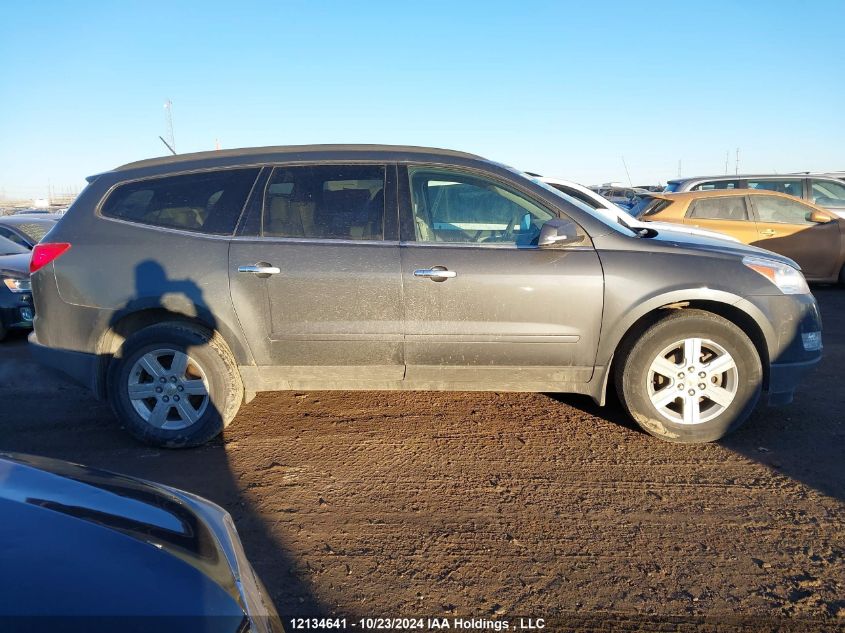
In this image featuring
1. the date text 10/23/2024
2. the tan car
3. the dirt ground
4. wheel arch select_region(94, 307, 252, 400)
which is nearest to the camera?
the date text 10/23/2024

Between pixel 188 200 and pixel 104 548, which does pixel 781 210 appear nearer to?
pixel 188 200

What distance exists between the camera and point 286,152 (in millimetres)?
4211

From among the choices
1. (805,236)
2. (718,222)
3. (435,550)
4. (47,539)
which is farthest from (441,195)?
(805,236)

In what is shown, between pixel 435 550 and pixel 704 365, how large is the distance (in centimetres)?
218

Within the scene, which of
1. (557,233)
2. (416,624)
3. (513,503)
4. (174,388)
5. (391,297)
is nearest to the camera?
(416,624)

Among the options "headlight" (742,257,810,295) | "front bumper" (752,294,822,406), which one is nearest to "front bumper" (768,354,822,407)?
"front bumper" (752,294,822,406)

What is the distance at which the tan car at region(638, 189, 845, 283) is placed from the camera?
9.43 metres

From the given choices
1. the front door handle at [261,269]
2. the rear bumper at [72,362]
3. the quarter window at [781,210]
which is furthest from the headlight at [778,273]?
the quarter window at [781,210]

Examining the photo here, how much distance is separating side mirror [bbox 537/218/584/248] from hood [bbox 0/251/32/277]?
6181 millimetres

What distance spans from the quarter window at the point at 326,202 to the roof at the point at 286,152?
137 mm

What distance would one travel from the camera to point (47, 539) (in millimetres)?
1570

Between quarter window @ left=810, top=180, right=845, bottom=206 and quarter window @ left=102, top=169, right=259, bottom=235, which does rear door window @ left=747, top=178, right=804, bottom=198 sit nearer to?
quarter window @ left=810, top=180, right=845, bottom=206

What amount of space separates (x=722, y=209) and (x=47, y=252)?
356 inches

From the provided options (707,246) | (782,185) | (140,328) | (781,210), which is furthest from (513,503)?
(782,185)
